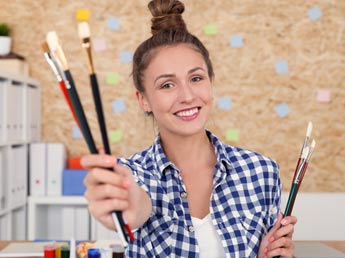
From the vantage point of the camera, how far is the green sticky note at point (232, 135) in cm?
384

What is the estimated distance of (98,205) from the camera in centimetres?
76

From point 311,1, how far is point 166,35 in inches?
103

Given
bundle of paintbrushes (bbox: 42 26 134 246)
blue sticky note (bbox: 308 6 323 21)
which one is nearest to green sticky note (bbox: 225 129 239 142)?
blue sticky note (bbox: 308 6 323 21)

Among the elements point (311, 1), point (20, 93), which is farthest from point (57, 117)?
point (311, 1)

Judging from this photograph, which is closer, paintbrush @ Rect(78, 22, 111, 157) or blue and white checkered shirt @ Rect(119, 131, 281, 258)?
paintbrush @ Rect(78, 22, 111, 157)

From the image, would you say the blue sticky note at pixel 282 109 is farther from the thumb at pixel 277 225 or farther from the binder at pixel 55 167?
the thumb at pixel 277 225

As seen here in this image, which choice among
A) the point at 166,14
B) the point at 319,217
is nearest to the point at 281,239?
the point at 166,14

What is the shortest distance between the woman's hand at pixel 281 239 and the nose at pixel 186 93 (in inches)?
13.2

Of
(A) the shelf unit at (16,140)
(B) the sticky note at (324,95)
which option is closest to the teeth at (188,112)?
(A) the shelf unit at (16,140)

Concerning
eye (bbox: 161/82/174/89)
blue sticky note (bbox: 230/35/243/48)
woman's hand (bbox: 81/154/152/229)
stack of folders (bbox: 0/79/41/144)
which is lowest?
woman's hand (bbox: 81/154/152/229)

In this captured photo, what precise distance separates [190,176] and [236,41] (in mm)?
2551

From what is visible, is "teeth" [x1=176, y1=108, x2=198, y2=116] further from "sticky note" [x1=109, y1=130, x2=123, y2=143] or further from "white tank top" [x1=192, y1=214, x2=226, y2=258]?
"sticky note" [x1=109, y1=130, x2=123, y2=143]

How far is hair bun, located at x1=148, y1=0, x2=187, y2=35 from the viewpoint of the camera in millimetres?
1464

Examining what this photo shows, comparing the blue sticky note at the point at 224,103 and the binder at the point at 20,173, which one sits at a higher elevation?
the blue sticky note at the point at 224,103
